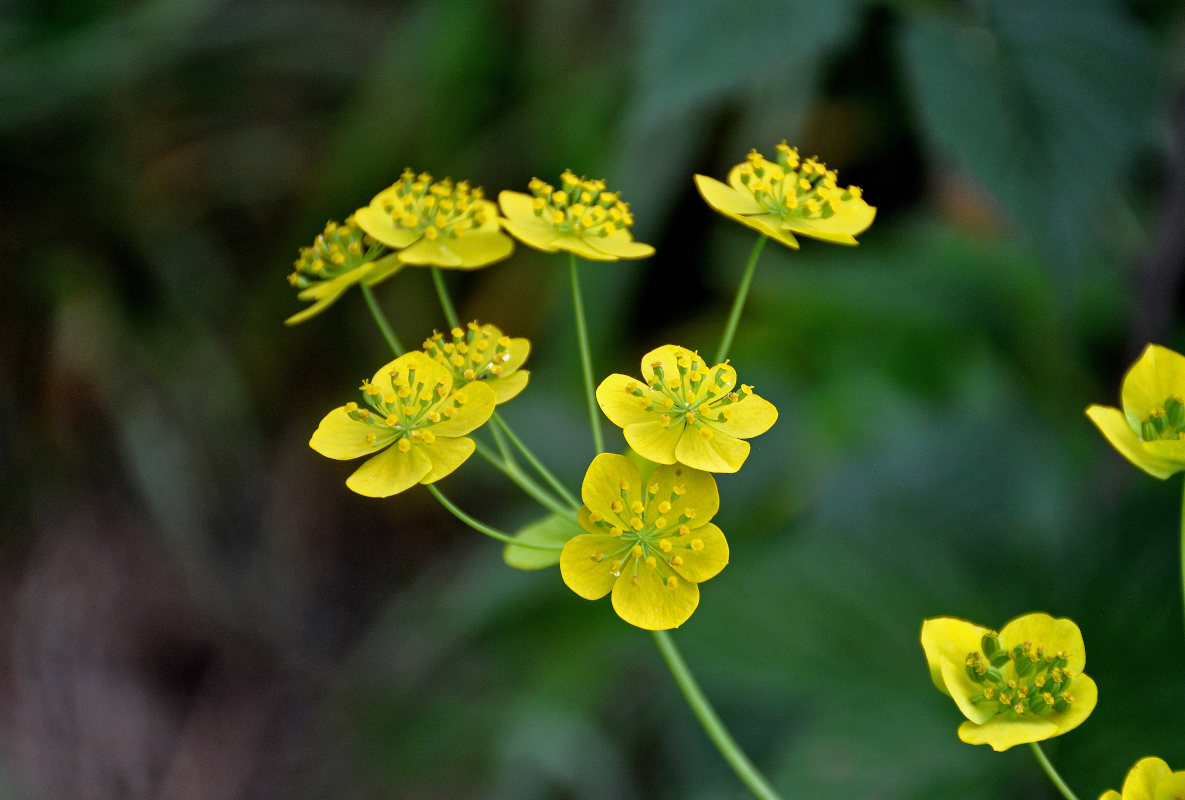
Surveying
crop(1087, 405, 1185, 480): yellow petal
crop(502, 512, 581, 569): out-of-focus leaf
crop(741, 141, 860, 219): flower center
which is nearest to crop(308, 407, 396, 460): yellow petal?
crop(502, 512, 581, 569): out-of-focus leaf

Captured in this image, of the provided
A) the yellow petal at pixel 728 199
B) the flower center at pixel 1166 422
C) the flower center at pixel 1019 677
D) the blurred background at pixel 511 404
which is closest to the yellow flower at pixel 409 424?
the yellow petal at pixel 728 199

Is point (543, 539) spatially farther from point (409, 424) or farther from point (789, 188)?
point (789, 188)

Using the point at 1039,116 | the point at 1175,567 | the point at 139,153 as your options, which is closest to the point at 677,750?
the point at 1175,567

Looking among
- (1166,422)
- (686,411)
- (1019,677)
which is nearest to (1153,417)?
(1166,422)

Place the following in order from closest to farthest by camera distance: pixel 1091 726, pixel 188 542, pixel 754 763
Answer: pixel 1091 726 < pixel 754 763 < pixel 188 542

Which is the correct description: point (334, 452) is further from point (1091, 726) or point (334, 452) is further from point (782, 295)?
point (782, 295)

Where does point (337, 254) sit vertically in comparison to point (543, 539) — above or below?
above
